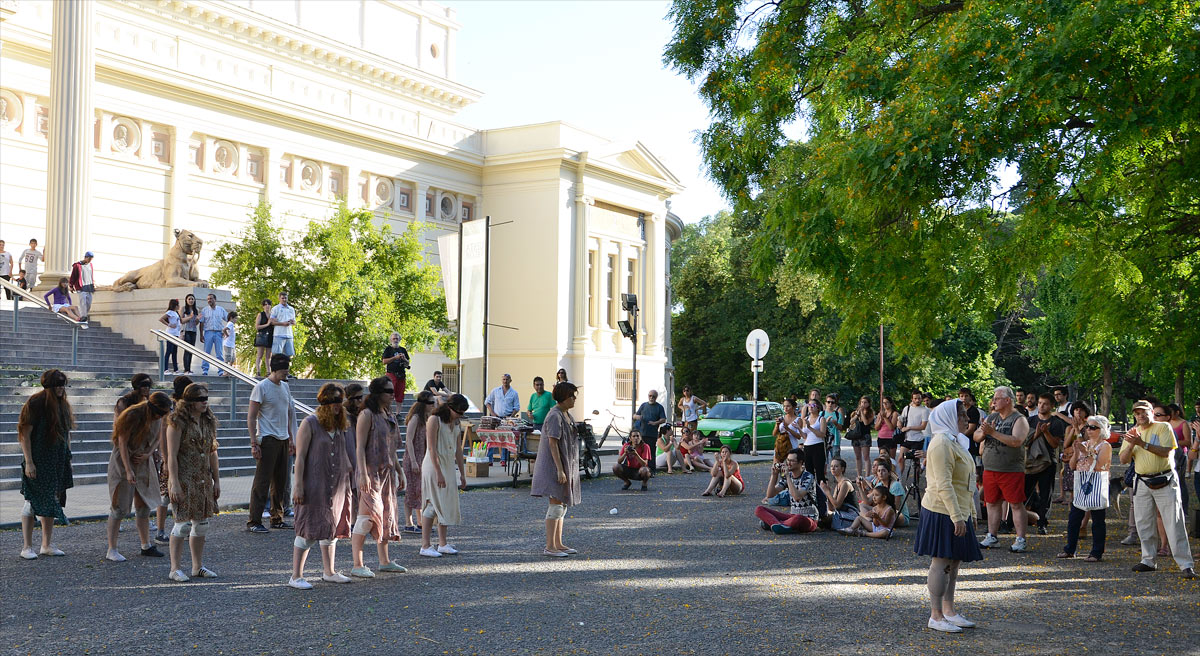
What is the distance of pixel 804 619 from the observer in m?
7.74

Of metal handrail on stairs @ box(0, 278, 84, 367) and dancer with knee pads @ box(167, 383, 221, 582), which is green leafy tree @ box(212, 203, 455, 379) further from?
dancer with knee pads @ box(167, 383, 221, 582)

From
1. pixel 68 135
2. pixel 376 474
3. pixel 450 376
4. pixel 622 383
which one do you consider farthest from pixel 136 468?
pixel 622 383

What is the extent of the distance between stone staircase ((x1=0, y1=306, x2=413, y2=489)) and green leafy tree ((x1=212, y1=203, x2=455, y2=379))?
27.3 ft

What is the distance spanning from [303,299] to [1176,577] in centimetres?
2856

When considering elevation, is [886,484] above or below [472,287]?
below

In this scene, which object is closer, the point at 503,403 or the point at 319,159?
the point at 503,403

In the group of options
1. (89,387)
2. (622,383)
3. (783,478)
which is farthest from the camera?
(622,383)

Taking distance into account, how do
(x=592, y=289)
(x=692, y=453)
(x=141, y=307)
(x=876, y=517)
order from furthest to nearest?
(x=592, y=289) → (x=141, y=307) → (x=692, y=453) → (x=876, y=517)

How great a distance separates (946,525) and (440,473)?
4722 millimetres

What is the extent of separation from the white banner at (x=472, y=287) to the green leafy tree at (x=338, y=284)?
11408 millimetres

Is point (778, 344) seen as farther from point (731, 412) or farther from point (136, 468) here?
point (136, 468)

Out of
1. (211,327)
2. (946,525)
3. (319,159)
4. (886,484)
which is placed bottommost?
(886,484)

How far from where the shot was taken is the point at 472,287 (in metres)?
22.7

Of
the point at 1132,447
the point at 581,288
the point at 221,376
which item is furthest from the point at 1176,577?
the point at 581,288
